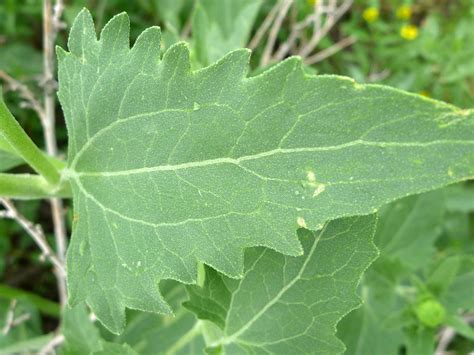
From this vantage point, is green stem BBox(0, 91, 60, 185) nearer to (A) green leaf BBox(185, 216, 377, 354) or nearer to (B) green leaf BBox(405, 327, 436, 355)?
(A) green leaf BBox(185, 216, 377, 354)

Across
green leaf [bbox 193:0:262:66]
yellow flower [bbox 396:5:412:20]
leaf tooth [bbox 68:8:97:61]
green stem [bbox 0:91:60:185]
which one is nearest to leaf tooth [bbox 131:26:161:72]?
leaf tooth [bbox 68:8:97:61]

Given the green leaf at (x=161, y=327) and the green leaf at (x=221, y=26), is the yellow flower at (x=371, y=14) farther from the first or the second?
the green leaf at (x=161, y=327)

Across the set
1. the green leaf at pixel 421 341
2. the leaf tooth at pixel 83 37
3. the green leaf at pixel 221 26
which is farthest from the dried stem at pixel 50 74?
the green leaf at pixel 421 341

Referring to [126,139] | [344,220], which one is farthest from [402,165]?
[126,139]

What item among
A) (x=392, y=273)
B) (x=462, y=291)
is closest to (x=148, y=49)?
(x=392, y=273)

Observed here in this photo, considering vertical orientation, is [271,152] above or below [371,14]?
above

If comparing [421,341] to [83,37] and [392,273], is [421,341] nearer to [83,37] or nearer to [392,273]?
[392,273]
